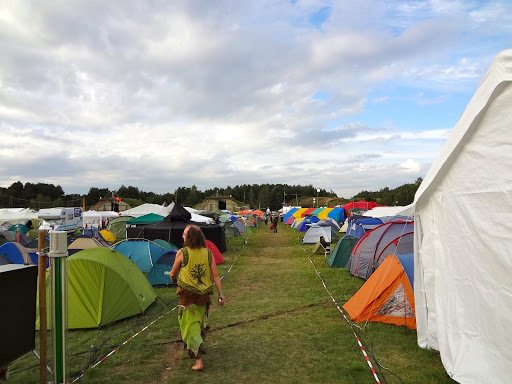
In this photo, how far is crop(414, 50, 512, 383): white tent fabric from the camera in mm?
3549

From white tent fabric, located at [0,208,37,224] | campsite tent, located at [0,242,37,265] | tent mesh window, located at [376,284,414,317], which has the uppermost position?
white tent fabric, located at [0,208,37,224]

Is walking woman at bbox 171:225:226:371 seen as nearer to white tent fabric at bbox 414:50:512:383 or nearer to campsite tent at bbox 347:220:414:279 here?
white tent fabric at bbox 414:50:512:383

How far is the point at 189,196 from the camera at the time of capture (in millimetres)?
113750

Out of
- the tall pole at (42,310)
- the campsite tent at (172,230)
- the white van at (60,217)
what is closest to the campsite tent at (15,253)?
the campsite tent at (172,230)

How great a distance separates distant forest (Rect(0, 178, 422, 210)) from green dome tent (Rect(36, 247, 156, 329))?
7044 cm

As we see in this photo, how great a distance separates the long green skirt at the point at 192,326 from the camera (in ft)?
16.3

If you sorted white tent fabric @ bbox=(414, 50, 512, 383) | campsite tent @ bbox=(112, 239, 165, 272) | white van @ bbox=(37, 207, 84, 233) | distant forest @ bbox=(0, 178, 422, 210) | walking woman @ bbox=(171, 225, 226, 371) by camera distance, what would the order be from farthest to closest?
distant forest @ bbox=(0, 178, 422, 210), white van @ bbox=(37, 207, 84, 233), campsite tent @ bbox=(112, 239, 165, 272), walking woman @ bbox=(171, 225, 226, 371), white tent fabric @ bbox=(414, 50, 512, 383)

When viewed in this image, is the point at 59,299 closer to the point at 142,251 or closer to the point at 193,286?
the point at 193,286

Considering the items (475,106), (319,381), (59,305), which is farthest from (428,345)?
(59,305)

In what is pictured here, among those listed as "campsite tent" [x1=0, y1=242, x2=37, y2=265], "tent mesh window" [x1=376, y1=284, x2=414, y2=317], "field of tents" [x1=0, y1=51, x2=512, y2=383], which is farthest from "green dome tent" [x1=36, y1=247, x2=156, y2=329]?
"campsite tent" [x1=0, y1=242, x2=37, y2=265]

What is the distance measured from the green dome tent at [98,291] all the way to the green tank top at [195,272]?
283 cm

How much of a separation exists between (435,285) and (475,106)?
7.80 feet

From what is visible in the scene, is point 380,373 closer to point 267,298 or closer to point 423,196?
point 423,196

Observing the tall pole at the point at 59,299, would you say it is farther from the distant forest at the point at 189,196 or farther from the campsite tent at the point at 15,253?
the distant forest at the point at 189,196
